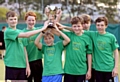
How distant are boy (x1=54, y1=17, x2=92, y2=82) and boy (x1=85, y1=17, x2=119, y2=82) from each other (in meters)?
0.14

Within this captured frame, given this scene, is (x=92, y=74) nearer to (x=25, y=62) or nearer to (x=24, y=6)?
(x=25, y=62)

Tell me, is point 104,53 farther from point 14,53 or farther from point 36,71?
point 14,53

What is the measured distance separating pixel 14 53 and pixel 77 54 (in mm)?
975

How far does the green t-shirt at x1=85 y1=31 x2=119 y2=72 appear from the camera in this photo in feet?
14.5

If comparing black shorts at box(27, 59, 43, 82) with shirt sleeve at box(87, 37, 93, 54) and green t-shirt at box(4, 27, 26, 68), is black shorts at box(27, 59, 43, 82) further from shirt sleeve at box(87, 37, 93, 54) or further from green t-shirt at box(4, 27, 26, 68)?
shirt sleeve at box(87, 37, 93, 54)

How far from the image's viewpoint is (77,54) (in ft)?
14.0

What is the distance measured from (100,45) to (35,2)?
1950cm

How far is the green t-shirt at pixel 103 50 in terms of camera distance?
4.41 metres

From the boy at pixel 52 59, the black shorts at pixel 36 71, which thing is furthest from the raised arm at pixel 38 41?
the black shorts at pixel 36 71

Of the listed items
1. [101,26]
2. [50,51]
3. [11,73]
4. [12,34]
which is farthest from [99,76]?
[12,34]

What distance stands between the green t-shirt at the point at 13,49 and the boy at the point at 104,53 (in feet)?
3.76

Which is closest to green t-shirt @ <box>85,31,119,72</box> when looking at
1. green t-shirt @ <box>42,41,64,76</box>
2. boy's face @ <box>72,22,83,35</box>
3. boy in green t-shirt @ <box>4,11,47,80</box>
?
boy's face @ <box>72,22,83,35</box>

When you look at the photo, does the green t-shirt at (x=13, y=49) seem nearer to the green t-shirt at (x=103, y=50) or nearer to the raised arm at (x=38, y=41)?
the raised arm at (x=38, y=41)

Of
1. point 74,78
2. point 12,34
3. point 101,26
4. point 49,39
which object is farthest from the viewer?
point 101,26
